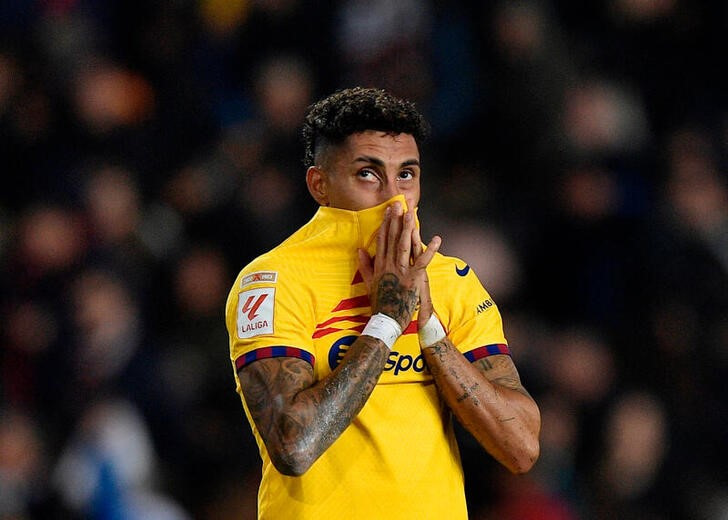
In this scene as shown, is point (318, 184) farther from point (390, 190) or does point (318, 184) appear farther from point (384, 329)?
point (384, 329)

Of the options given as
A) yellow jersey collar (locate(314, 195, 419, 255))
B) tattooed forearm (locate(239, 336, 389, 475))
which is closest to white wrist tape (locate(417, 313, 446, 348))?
tattooed forearm (locate(239, 336, 389, 475))

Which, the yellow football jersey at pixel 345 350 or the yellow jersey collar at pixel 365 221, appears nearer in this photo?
the yellow football jersey at pixel 345 350

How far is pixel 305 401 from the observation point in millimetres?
2654

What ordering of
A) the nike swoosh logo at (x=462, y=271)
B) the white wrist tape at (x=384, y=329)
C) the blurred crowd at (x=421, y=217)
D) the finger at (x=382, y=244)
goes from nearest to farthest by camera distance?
1. the white wrist tape at (x=384, y=329)
2. the finger at (x=382, y=244)
3. the nike swoosh logo at (x=462, y=271)
4. the blurred crowd at (x=421, y=217)

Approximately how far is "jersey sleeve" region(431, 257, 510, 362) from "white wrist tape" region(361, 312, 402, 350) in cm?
27

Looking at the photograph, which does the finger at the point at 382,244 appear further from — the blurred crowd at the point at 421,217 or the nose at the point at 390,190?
the blurred crowd at the point at 421,217

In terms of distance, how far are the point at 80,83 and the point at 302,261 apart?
4009mm

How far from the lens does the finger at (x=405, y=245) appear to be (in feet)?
9.18

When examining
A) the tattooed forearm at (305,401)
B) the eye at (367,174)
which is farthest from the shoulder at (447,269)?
the tattooed forearm at (305,401)

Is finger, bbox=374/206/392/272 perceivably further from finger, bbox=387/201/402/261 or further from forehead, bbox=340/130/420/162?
forehead, bbox=340/130/420/162

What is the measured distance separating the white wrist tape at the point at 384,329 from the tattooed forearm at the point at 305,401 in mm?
17

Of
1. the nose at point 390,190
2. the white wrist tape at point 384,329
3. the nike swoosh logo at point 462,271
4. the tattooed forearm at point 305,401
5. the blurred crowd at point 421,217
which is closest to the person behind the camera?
the tattooed forearm at point 305,401

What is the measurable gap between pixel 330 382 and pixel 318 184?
0.69 metres

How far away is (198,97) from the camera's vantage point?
20.5 feet
